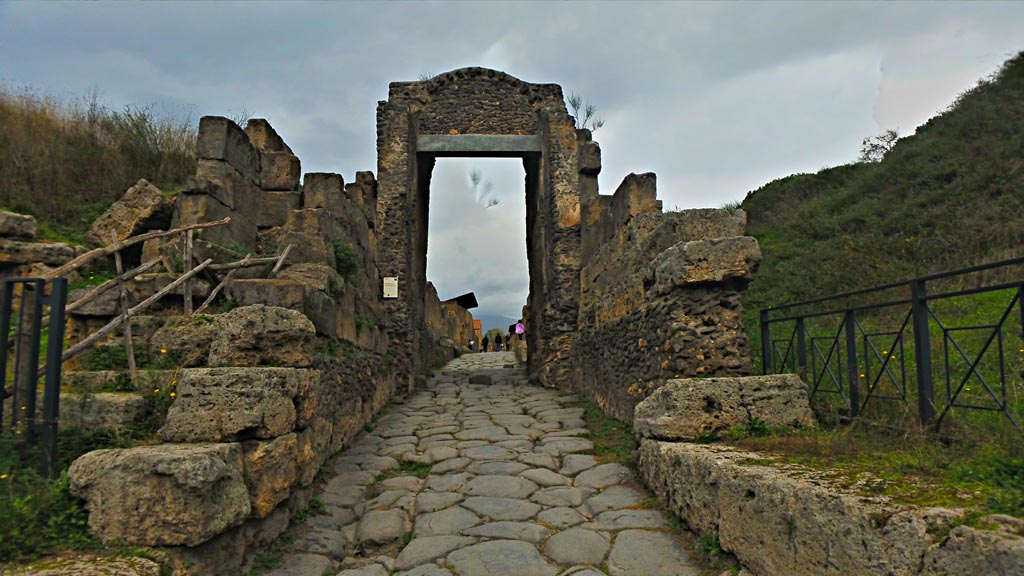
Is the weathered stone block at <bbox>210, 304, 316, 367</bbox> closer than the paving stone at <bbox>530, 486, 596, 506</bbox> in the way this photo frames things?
Yes

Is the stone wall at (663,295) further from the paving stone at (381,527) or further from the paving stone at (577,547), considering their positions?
the paving stone at (381,527)

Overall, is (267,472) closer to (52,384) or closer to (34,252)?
(52,384)

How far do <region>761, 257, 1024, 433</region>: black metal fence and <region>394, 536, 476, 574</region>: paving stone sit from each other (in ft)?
9.99

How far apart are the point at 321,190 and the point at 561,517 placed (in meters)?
5.18

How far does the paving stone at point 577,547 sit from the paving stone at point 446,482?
4.55ft

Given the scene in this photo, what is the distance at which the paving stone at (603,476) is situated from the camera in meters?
5.11

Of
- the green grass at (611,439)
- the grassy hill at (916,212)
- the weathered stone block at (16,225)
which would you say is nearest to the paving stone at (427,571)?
the green grass at (611,439)

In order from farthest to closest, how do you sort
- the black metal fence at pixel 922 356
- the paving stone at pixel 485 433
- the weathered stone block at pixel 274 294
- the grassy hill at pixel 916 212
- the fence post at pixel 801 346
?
the grassy hill at pixel 916 212 < the paving stone at pixel 485 433 < the fence post at pixel 801 346 < the weathered stone block at pixel 274 294 < the black metal fence at pixel 922 356

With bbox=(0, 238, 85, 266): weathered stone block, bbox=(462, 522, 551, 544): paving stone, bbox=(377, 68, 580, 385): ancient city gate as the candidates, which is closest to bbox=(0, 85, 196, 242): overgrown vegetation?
bbox=(0, 238, 85, 266): weathered stone block

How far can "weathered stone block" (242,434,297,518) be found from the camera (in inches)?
139

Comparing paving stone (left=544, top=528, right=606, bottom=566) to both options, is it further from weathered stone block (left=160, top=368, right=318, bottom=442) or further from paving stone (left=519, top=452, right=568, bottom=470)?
weathered stone block (left=160, top=368, right=318, bottom=442)

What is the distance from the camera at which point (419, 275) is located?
14.9 meters

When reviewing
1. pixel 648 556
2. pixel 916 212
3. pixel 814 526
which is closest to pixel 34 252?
pixel 648 556

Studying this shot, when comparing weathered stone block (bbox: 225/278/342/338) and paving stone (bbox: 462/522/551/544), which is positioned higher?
weathered stone block (bbox: 225/278/342/338)
